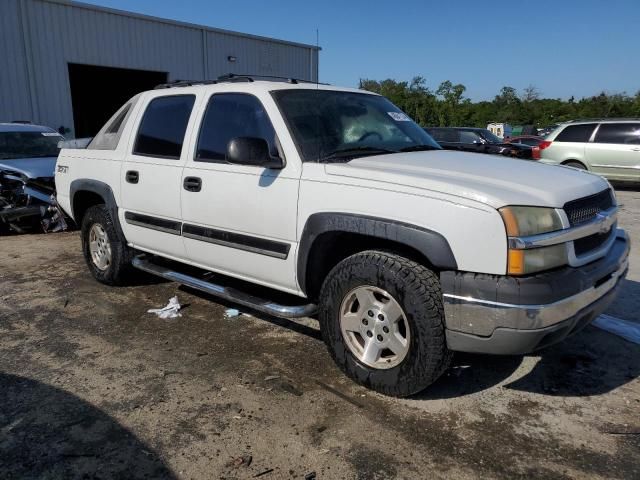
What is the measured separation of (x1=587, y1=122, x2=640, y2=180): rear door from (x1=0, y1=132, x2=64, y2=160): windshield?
12.1m

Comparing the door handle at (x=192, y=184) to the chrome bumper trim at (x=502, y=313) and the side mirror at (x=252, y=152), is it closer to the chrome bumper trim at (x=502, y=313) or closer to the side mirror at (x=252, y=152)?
the side mirror at (x=252, y=152)

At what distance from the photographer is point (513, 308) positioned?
8.39 feet

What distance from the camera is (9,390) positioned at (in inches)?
128

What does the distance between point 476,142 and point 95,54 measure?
11922 mm

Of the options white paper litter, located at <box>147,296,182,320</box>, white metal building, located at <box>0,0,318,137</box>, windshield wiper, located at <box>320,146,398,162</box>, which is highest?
white metal building, located at <box>0,0,318,137</box>

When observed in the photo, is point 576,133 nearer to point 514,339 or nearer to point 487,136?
point 487,136

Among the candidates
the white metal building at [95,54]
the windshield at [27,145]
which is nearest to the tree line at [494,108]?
the white metal building at [95,54]

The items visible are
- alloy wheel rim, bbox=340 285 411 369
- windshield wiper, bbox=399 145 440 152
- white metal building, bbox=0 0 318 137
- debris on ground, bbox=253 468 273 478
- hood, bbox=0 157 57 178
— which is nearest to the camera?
debris on ground, bbox=253 468 273 478

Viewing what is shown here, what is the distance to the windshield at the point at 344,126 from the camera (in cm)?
347

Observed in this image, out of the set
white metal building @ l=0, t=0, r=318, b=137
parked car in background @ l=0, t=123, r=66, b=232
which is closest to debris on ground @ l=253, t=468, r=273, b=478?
parked car in background @ l=0, t=123, r=66, b=232

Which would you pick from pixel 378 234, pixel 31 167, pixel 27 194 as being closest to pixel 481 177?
pixel 378 234

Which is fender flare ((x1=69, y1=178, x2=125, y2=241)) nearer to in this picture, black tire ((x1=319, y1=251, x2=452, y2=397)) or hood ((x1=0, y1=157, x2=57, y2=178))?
black tire ((x1=319, y1=251, x2=452, y2=397))

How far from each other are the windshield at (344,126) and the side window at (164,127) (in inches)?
38.1

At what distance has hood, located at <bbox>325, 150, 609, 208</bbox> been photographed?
8.83 feet
